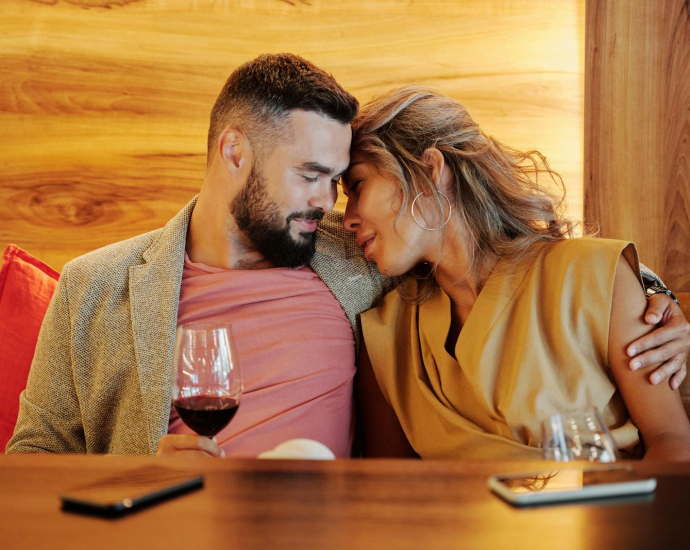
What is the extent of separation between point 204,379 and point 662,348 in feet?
2.67

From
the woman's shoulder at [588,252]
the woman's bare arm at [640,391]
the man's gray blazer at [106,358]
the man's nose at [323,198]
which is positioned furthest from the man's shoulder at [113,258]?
the woman's bare arm at [640,391]

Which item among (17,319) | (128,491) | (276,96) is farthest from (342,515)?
(17,319)

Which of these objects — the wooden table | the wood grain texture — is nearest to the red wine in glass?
the wooden table

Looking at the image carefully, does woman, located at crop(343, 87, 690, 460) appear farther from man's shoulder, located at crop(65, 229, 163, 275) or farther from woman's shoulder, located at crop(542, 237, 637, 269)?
man's shoulder, located at crop(65, 229, 163, 275)

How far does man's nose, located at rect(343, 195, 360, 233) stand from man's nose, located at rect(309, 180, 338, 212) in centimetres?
4

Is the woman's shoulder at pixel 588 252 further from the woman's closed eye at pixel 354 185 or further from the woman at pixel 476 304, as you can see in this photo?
the woman's closed eye at pixel 354 185

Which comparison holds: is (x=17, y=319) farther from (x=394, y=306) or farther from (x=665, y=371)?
(x=665, y=371)

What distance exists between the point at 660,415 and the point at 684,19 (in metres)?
1.20

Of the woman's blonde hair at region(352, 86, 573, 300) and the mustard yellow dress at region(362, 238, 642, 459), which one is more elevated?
the woman's blonde hair at region(352, 86, 573, 300)

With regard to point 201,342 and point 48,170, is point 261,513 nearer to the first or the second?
point 201,342

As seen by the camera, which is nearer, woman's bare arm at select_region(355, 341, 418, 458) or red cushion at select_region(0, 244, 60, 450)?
woman's bare arm at select_region(355, 341, 418, 458)

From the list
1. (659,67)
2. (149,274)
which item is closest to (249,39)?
(149,274)

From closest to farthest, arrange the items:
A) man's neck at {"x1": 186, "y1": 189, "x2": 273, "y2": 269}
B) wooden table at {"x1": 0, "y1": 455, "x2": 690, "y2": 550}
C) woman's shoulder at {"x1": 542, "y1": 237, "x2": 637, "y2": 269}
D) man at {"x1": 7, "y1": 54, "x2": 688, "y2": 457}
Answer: wooden table at {"x1": 0, "y1": 455, "x2": 690, "y2": 550}
woman's shoulder at {"x1": 542, "y1": 237, "x2": 637, "y2": 269}
man at {"x1": 7, "y1": 54, "x2": 688, "y2": 457}
man's neck at {"x1": 186, "y1": 189, "x2": 273, "y2": 269}

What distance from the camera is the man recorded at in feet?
5.00
